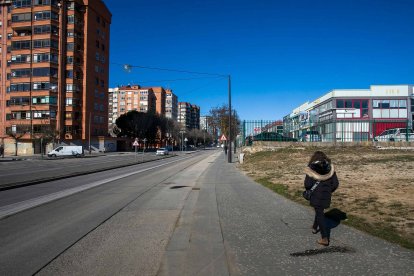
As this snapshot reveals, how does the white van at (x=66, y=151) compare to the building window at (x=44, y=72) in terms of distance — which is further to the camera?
the building window at (x=44, y=72)

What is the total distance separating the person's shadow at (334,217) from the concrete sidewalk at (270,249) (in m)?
0.16

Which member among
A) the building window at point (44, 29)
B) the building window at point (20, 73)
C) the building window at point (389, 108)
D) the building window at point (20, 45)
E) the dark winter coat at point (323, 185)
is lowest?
the dark winter coat at point (323, 185)

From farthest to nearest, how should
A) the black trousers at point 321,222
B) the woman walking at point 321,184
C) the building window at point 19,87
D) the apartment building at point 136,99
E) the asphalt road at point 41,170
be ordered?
the apartment building at point 136,99
the building window at point 19,87
the asphalt road at point 41,170
the woman walking at point 321,184
the black trousers at point 321,222

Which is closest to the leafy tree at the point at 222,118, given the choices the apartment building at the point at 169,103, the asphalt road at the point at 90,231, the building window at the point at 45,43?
the building window at the point at 45,43

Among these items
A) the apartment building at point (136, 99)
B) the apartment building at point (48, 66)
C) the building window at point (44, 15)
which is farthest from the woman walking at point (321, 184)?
the apartment building at point (136, 99)

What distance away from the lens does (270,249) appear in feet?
17.1

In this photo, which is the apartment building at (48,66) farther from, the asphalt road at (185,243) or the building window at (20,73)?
the asphalt road at (185,243)

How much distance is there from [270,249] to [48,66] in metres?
69.9

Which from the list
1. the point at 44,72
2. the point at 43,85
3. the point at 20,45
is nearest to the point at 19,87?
the point at 43,85

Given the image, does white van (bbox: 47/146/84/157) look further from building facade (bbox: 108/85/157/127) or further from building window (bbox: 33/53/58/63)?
building facade (bbox: 108/85/157/127)

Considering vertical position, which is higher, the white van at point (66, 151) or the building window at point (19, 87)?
the building window at point (19, 87)

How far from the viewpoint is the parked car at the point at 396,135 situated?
86.3ft

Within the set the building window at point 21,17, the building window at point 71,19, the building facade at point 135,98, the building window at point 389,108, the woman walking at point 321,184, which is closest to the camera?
the woman walking at point 321,184

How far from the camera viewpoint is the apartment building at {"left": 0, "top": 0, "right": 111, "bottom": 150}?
6669cm
